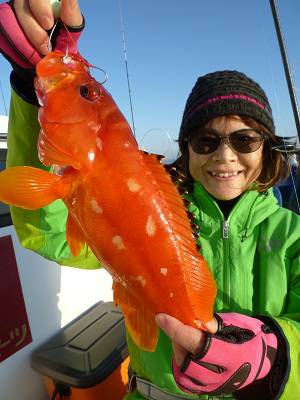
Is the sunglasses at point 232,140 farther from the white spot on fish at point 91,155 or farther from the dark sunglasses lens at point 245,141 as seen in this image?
the white spot on fish at point 91,155

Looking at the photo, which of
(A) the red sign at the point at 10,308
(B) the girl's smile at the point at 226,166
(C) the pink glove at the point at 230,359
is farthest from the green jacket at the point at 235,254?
(A) the red sign at the point at 10,308

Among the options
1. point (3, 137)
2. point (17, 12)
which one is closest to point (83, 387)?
point (3, 137)

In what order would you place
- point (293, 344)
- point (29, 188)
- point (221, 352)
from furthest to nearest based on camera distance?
point (293, 344) → point (221, 352) → point (29, 188)

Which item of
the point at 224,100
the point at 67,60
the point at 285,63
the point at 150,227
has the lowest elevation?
the point at 150,227

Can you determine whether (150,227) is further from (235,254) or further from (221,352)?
(235,254)

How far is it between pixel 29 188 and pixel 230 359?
119 cm

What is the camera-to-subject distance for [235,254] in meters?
2.13

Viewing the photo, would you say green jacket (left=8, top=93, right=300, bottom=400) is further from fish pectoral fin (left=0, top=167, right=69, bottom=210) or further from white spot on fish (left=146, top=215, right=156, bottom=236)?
white spot on fish (left=146, top=215, right=156, bottom=236)

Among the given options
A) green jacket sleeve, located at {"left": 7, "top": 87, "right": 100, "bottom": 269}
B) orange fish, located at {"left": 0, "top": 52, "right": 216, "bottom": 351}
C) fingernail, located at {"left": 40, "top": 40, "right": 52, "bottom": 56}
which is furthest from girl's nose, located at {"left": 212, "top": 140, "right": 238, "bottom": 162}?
fingernail, located at {"left": 40, "top": 40, "right": 52, "bottom": 56}

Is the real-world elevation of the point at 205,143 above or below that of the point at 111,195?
above

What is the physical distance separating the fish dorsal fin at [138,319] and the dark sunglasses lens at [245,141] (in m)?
1.14

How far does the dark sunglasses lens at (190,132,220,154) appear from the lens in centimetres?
220

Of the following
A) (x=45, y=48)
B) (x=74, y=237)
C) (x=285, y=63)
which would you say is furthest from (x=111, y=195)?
(x=285, y=63)

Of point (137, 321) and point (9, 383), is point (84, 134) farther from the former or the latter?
point (9, 383)
